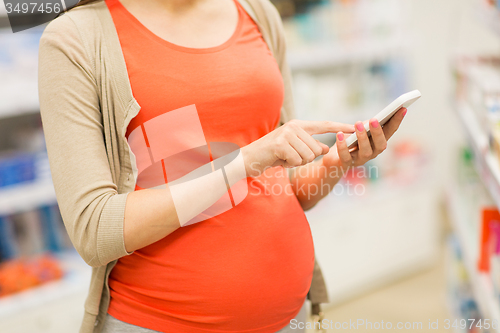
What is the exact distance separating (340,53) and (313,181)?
62.6 inches

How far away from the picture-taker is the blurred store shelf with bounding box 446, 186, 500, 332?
1216mm

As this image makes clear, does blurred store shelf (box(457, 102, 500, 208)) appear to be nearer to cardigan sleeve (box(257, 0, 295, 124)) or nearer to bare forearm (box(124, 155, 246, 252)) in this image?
cardigan sleeve (box(257, 0, 295, 124))

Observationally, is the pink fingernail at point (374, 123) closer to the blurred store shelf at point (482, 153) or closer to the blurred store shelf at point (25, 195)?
the blurred store shelf at point (482, 153)

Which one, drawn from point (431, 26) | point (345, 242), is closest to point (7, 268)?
point (345, 242)

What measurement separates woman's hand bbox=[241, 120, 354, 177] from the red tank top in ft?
0.33

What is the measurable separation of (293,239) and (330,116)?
5.40 ft

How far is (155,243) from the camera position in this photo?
31.4 inches

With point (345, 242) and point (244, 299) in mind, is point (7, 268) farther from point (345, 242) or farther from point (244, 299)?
point (345, 242)

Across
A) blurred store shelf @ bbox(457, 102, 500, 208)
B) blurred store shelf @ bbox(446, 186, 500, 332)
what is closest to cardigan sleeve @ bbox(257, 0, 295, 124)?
blurred store shelf @ bbox(457, 102, 500, 208)

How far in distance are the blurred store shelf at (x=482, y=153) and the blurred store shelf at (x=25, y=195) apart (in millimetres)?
1433

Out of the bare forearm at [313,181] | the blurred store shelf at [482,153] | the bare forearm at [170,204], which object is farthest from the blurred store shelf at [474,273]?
the bare forearm at [170,204]

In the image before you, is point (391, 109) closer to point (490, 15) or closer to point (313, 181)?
point (313, 181)

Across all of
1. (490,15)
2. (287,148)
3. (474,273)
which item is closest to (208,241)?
(287,148)

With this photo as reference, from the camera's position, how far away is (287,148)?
0.70 meters
